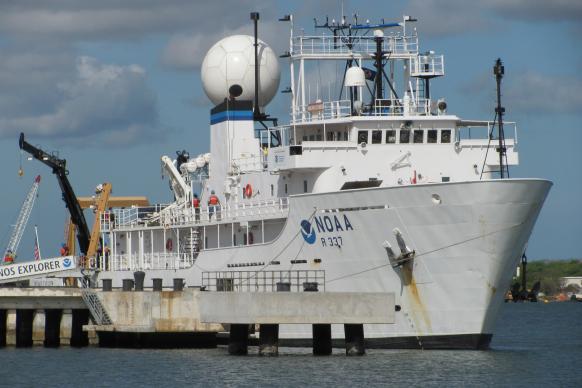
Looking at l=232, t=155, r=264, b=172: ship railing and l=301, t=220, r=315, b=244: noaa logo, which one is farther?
l=232, t=155, r=264, b=172: ship railing

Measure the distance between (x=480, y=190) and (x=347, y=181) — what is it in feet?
22.7

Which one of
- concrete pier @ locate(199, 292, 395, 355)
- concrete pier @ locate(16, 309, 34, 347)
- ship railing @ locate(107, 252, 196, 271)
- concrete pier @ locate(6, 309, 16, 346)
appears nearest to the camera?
concrete pier @ locate(199, 292, 395, 355)

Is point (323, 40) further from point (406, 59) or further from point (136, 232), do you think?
point (136, 232)

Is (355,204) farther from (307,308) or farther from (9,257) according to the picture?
(9,257)

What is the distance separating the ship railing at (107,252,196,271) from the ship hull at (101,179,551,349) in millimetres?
12056

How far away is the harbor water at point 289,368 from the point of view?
43.2 meters

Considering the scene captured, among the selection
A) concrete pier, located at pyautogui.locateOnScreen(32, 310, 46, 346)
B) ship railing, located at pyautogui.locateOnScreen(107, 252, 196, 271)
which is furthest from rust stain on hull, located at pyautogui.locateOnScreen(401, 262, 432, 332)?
concrete pier, located at pyautogui.locateOnScreen(32, 310, 46, 346)

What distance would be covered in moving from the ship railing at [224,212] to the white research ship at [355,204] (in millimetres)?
101

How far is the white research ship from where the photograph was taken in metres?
47.4

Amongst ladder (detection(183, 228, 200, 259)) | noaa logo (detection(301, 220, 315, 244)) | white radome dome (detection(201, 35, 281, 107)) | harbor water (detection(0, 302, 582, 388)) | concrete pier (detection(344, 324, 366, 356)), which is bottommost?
harbor water (detection(0, 302, 582, 388))

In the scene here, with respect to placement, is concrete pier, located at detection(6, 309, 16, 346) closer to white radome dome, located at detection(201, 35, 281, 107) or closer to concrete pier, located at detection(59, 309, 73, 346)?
concrete pier, located at detection(59, 309, 73, 346)

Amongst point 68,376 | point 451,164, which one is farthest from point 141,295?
point 451,164

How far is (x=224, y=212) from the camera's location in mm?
58094

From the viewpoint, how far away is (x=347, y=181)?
5259cm
